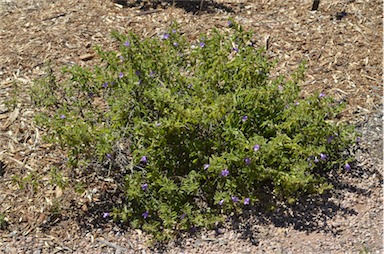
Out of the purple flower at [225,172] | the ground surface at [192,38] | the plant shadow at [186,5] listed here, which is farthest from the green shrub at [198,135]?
the plant shadow at [186,5]

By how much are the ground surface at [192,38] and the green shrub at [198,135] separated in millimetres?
201

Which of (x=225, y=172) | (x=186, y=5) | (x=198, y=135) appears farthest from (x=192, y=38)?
(x=225, y=172)

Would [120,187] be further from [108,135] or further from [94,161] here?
[108,135]

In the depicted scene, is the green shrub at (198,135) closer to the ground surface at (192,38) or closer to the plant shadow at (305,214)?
the plant shadow at (305,214)

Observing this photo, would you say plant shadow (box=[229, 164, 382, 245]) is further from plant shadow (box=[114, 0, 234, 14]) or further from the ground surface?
plant shadow (box=[114, 0, 234, 14])

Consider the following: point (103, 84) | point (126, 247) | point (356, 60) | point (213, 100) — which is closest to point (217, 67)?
point (213, 100)

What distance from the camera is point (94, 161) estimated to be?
A: 13.3ft

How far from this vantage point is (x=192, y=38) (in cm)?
543

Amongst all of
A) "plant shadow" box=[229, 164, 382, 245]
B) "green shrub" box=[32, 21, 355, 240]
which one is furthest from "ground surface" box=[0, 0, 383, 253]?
"green shrub" box=[32, 21, 355, 240]

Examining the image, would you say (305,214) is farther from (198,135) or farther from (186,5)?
(186,5)

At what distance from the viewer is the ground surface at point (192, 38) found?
12.8 ft

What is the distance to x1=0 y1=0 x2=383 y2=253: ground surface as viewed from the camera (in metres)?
3.89

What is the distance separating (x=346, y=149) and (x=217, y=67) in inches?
48.4

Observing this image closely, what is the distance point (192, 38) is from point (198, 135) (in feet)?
5.64
